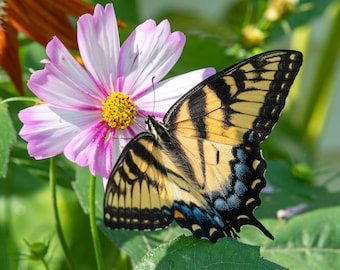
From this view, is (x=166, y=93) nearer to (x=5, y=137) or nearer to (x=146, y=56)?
(x=146, y=56)

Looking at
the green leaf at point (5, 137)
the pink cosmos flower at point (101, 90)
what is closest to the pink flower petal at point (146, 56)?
the pink cosmos flower at point (101, 90)

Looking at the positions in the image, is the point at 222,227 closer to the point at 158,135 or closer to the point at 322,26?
the point at 158,135

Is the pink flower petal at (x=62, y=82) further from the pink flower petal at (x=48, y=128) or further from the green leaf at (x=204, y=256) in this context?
the green leaf at (x=204, y=256)

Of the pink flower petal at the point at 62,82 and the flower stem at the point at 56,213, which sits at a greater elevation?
the pink flower petal at the point at 62,82

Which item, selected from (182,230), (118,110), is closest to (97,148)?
(118,110)

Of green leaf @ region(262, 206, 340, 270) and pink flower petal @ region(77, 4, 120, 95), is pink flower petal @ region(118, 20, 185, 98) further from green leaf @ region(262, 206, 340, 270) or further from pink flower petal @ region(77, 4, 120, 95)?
green leaf @ region(262, 206, 340, 270)
